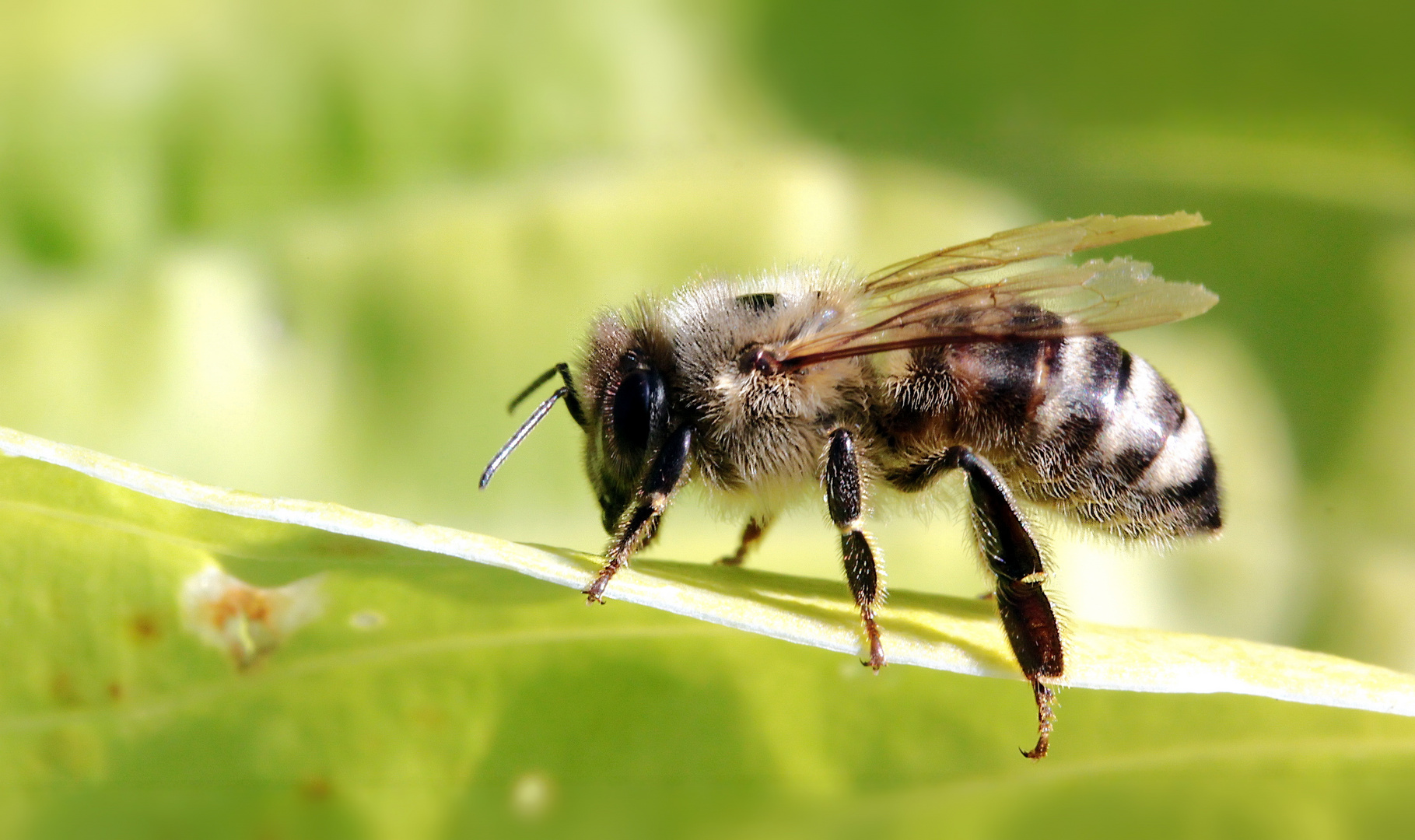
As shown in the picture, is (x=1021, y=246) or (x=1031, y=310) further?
(x=1021, y=246)

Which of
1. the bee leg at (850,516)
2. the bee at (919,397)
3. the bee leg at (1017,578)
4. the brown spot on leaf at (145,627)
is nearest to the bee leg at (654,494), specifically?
the bee at (919,397)

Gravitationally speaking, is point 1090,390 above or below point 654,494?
above

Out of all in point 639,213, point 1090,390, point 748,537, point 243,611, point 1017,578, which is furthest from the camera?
point 639,213

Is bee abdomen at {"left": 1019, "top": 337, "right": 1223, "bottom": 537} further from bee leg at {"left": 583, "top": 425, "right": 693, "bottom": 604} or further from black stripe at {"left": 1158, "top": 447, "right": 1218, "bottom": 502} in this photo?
bee leg at {"left": 583, "top": 425, "right": 693, "bottom": 604}

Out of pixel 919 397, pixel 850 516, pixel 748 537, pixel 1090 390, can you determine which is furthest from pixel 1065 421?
pixel 748 537

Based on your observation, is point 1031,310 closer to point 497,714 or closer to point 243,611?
point 497,714

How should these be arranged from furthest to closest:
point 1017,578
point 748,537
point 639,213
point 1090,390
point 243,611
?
1. point 639,213
2. point 748,537
3. point 1090,390
4. point 1017,578
5. point 243,611
